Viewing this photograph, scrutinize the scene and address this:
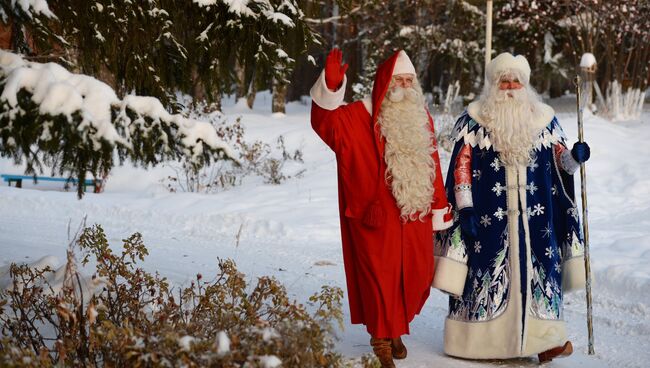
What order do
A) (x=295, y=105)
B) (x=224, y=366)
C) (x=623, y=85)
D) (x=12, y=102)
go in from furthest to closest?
(x=295, y=105)
(x=623, y=85)
(x=12, y=102)
(x=224, y=366)

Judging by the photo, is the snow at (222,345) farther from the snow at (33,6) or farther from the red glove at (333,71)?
the red glove at (333,71)

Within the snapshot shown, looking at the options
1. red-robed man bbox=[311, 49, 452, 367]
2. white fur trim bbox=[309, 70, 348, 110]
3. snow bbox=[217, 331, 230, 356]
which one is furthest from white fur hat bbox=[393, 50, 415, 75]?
snow bbox=[217, 331, 230, 356]

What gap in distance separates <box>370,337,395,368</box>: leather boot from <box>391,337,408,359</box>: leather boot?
0.24 metres

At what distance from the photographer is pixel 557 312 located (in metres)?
5.26

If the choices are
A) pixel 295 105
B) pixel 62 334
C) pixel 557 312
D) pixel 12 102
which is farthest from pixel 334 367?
pixel 295 105

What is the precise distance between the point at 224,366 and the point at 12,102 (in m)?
1.29

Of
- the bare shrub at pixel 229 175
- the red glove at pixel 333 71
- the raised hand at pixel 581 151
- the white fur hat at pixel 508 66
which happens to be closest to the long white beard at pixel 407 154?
the red glove at pixel 333 71

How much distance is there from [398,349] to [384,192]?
39.2 inches

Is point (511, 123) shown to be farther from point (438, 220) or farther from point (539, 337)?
point (539, 337)

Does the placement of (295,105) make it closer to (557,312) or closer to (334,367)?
(557,312)

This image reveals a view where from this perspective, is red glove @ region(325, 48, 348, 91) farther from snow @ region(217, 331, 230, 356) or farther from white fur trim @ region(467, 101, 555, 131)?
snow @ region(217, 331, 230, 356)

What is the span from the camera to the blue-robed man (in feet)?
17.1

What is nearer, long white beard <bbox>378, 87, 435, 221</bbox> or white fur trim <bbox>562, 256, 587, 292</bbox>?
long white beard <bbox>378, 87, 435, 221</bbox>

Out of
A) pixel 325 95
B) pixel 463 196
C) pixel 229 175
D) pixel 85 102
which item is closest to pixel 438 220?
pixel 463 196
